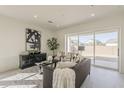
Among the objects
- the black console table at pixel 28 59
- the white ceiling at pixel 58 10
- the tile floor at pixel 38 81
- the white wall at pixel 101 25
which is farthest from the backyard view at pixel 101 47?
the black console table at pixel 28 59

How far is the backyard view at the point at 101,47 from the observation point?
18.3 ft

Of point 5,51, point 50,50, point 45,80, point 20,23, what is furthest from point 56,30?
point 45,80

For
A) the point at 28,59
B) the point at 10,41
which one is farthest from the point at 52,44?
the point at 10,41

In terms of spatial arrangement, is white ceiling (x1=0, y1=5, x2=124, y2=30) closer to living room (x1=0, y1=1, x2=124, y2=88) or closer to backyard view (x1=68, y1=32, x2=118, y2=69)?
living room (x1=0, y1=1, x2=124, y2=88)

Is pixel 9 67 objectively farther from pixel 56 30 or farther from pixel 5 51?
pixel 56 30

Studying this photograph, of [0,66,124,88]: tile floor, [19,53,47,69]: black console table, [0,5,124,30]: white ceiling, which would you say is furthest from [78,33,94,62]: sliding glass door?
[19,53,47,69]: black console table

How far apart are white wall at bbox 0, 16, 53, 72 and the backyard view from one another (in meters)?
3.60

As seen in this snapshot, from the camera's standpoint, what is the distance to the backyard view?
559 centimetres

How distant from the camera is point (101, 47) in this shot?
618 cm

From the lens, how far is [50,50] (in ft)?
26.5

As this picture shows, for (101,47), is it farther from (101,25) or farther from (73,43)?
(73,43)

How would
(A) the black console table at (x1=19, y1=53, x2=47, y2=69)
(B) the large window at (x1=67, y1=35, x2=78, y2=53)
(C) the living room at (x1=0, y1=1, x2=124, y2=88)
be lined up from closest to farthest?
1. (C) the living room at (x1=0, y1=1, x2=124, y2=88)
2. (A) the black console table at (x1=19, y1=53, x2=47, y2=69)
3. (B) the large window at (x1=67, y1=35, x2=78, y2=53)

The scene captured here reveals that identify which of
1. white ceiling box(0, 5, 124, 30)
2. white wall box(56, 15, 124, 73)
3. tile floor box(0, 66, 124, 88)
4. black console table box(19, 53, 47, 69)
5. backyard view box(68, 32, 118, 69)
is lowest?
tile floor box(0, 66, 124, 88)

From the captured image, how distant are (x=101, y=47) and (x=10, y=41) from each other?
16.2ft
